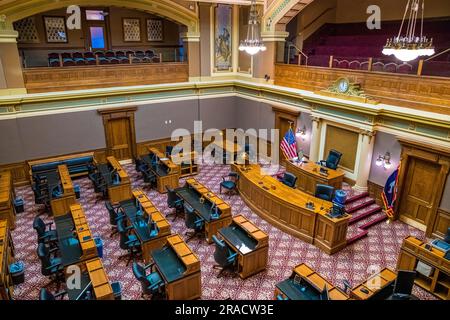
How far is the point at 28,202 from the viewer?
1185cm

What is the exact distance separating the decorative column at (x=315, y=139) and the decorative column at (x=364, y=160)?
1817mm

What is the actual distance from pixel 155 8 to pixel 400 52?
9.74 m

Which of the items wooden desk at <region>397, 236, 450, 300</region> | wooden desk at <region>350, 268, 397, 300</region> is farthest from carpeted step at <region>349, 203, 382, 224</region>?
wooden desk at <region>350, 268, 397, 300</region>

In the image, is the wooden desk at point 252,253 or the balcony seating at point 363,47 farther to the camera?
the balcony seating at point 363,47

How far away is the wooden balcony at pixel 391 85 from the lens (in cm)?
921

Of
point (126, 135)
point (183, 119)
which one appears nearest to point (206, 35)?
point (183, 119)

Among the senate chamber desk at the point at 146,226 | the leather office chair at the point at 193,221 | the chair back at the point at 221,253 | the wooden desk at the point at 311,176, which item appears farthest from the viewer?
the wooden desk at the point at 311,176

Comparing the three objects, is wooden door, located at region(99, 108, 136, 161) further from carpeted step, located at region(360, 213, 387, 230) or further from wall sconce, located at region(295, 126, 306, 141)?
carpeted step, located at region(360, 213, 387, 230)

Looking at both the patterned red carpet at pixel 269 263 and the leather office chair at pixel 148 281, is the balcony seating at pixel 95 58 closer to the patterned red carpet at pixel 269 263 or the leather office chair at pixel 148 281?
the patterned red carpet at pixel 269 263

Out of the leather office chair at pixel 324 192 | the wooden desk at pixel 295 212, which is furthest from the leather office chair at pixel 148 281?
the leather office chair at pixel 324 192

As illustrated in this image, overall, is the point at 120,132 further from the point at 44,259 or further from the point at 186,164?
the point at 44,259

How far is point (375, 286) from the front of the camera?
6844mm

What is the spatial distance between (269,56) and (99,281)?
10.8 meters

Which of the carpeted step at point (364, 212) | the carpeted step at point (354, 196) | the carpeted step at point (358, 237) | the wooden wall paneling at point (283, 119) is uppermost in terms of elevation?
the wooden wall paneling at point (283, 119)
